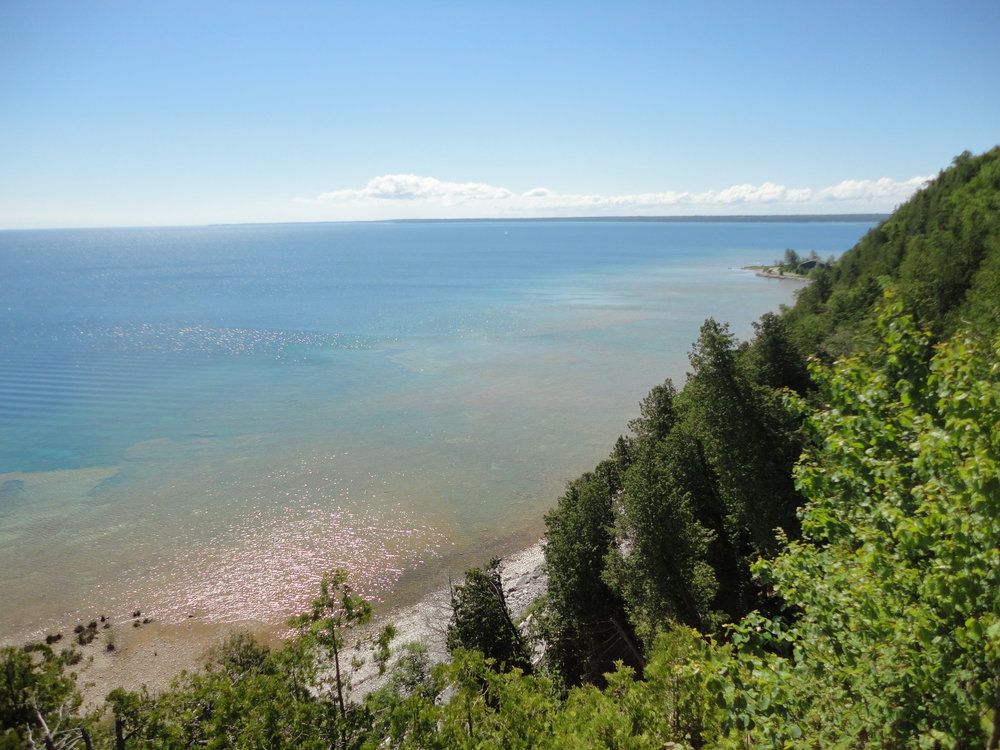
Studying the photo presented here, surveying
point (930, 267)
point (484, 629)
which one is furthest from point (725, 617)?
point (930, 267)

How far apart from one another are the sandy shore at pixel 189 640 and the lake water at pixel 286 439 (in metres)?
0.99

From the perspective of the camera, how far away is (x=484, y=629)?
17609mm

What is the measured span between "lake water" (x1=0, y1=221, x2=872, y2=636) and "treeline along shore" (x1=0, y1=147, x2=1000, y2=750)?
4670mm

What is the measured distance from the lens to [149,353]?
2569 inches

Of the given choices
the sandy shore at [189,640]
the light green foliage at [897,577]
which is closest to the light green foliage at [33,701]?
the sandy shore at [189,640]

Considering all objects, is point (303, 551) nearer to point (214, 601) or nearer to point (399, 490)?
point (214, 601)

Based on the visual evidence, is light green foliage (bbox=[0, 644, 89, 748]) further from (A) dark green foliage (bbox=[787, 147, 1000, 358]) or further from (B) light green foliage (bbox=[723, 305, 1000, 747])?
(A) dark green foliage (bbox=[787, 147, 1000, 358])

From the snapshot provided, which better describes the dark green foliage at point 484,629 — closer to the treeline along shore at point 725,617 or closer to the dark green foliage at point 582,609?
the treeline along shore at point 725,617

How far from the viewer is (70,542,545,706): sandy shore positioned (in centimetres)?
2058

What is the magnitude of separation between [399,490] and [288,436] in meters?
12.4

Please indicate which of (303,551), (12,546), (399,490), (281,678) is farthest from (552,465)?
(12,546)

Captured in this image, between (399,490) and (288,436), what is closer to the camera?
(399,490)

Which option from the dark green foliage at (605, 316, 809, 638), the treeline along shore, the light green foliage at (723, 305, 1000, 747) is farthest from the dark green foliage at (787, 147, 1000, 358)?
the light green foliage at (723, 305, 1000, 747)

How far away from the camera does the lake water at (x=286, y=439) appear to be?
26.8 m
